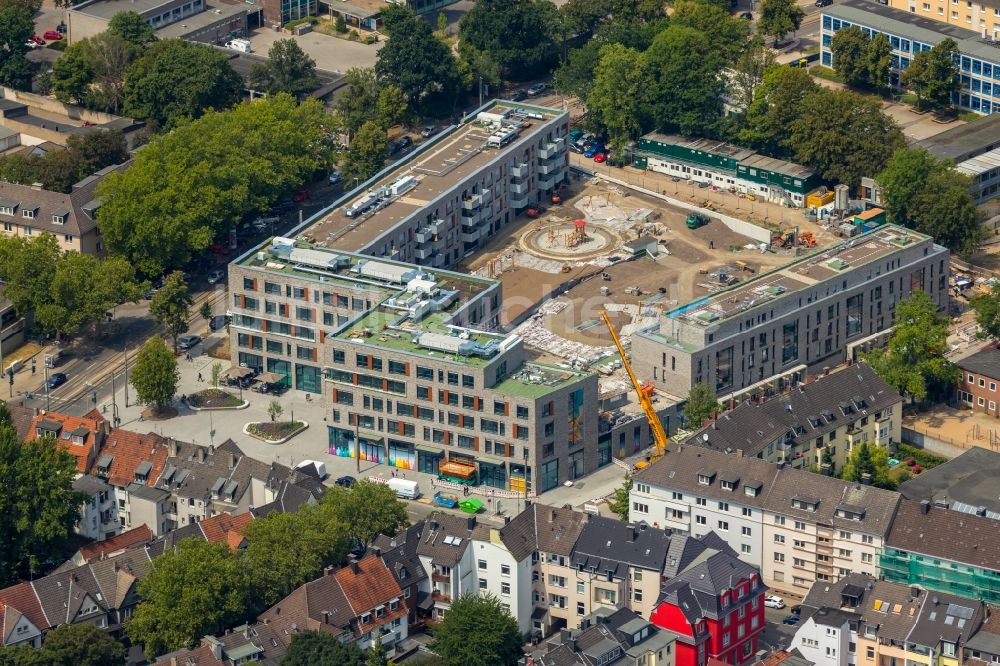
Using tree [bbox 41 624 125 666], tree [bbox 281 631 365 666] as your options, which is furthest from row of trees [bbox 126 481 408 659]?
tree [bbox 281 631 365 666]

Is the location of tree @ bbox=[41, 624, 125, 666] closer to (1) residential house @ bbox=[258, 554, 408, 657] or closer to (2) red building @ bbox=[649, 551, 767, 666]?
(1) residential house @ bbox=[258, 554, 408, 657]

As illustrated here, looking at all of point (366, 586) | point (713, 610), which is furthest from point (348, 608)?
point (713, 610)

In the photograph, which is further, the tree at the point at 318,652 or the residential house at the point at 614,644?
the tree at the point at 318,652

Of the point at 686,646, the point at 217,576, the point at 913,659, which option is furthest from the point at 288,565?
the point at 913,659

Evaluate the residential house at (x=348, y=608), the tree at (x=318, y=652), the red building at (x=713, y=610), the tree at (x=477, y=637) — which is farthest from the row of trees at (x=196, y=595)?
the red building at (x=713, y=610)

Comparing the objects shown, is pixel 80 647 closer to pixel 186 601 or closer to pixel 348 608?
pixel 186 601

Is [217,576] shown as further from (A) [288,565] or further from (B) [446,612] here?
(B) [446,612]

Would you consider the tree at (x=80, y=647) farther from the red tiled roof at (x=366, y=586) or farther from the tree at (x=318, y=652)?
the red tiled roof at (x=366, y=586)
